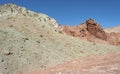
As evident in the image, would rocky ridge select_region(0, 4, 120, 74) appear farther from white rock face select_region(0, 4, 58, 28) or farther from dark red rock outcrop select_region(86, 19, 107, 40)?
dark red rock outcrop select_region(86, 19, 107, 40)

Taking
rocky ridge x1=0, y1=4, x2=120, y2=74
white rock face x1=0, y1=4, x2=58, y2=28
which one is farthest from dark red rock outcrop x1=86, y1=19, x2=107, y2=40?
rocky ridge x1=0, y1=4, x2=120, y2=74

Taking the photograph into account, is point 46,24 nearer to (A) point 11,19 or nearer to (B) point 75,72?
(A) point 11,19

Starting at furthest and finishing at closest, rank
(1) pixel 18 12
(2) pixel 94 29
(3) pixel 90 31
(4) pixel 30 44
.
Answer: (2) pixel 94 29 → (3) pixel 90 31 → (1) pixel 18 12 → (4) pixel 30 44

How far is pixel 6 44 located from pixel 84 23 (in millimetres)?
25471

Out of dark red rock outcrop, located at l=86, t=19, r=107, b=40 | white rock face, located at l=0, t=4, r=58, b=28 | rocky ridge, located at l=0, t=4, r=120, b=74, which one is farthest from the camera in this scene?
dark red rock outcrop, located at l=86, t=19, r=107, b=40

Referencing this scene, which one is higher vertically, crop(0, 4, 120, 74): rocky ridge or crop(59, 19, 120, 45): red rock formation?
crop(59, 19, 120, 45): red rock formation

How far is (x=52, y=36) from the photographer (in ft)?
85.3

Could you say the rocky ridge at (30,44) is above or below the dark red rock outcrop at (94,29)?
below

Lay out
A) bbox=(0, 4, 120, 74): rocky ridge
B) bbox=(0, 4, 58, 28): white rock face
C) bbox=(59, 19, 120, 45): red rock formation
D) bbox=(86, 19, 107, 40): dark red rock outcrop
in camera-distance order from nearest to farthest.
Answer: bbox=(0, 4, 120, 74): rocky ridge → bbox=(0, 4, 58, 28): white rock face → bbox=(59, 19, 120, 45): red rock formation → bbox=(86, 19, 107, 40): dark red rock outcrop

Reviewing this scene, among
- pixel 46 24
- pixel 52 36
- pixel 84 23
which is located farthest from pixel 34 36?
pixel 84 23

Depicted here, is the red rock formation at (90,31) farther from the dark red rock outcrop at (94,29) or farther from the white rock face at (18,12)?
the white rock face at (18,12)

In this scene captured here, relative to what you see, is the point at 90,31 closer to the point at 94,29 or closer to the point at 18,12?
the point at 94,29

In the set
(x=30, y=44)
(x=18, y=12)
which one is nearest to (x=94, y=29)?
(x=18, y=12)

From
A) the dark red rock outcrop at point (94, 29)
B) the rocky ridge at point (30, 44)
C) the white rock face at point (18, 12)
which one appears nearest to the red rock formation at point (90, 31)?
the dark red rock outcrop at point (94, 29)
